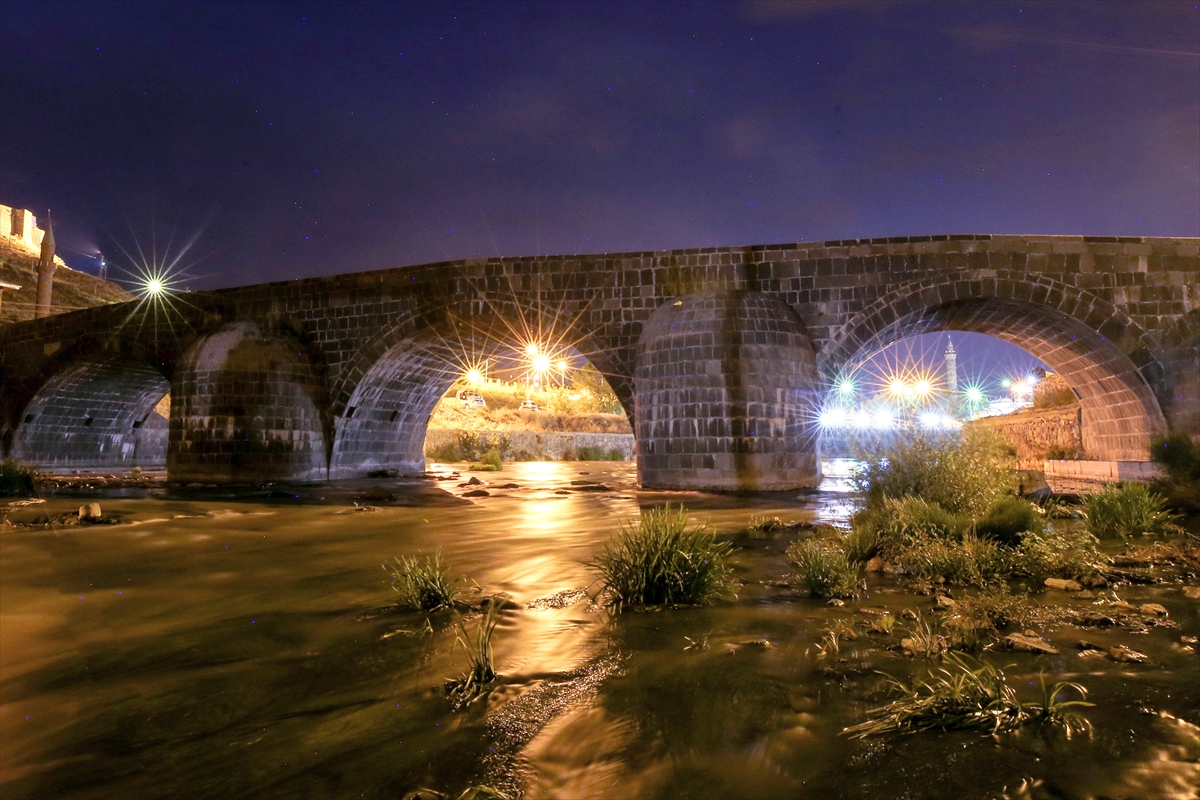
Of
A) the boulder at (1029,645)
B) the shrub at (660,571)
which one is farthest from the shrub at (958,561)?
the shrub at (660,571)

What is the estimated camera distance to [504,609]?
16.4ft

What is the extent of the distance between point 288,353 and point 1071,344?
67.9 ft

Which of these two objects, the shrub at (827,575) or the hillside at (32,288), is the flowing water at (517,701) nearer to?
the shrub at (827,575)

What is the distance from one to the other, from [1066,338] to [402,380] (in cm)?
1835

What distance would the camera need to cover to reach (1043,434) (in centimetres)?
2058

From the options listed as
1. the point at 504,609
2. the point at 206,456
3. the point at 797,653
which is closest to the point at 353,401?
the point at 206,456

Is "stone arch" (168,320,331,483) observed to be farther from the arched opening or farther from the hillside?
the hillside

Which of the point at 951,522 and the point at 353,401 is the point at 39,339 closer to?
the point at 353,401

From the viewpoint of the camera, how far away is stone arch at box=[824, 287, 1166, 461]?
1481cm

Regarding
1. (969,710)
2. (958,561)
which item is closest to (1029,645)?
(969,710)

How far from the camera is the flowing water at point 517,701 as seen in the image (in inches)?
99.7

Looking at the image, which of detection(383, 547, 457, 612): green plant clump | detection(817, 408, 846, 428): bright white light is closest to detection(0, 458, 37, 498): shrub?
detection(383, 547, 457, 612): green plant clump

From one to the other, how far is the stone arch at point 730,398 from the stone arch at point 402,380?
2.83m

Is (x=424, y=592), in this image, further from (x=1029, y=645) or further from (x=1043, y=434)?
(x=1043, y=434)
